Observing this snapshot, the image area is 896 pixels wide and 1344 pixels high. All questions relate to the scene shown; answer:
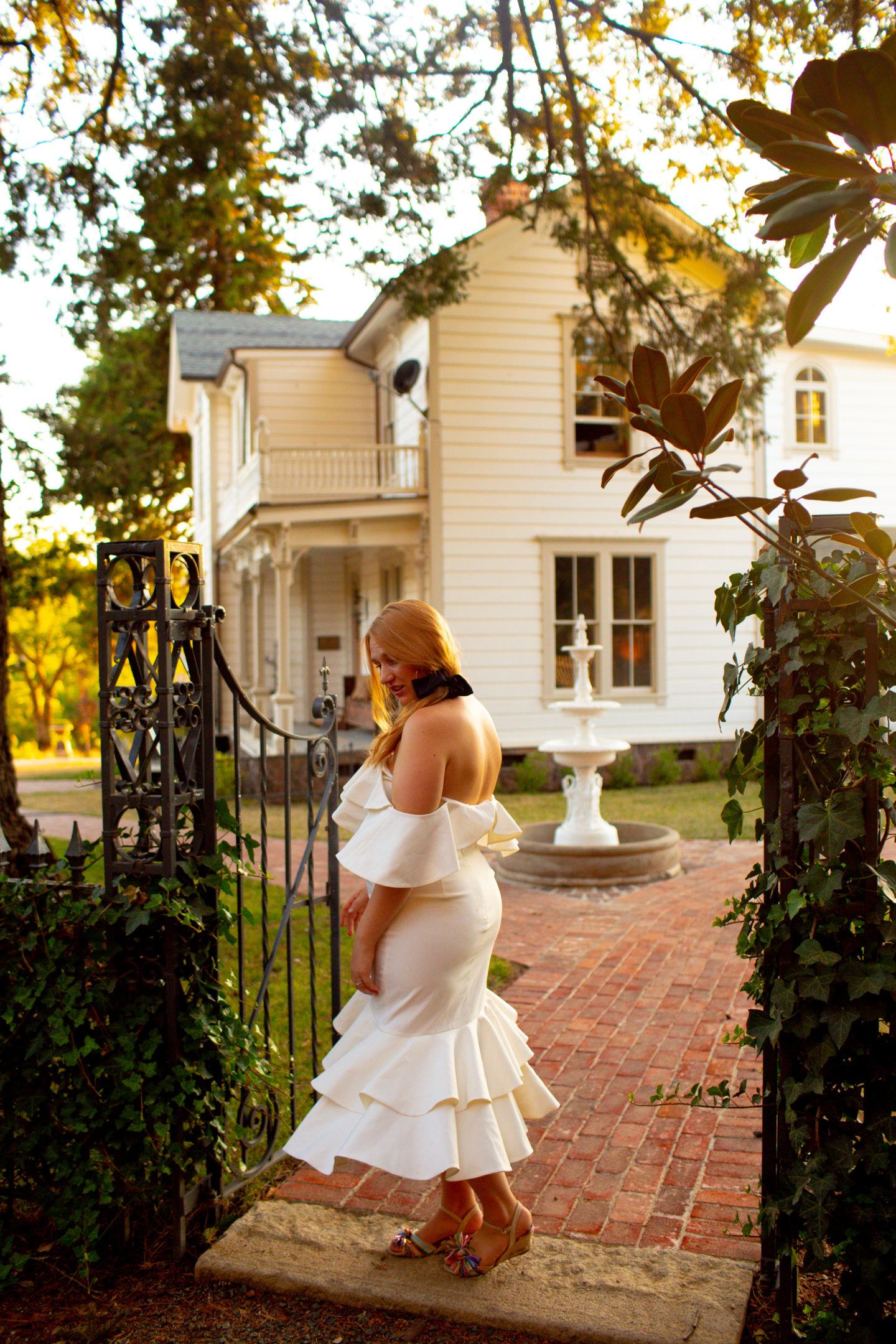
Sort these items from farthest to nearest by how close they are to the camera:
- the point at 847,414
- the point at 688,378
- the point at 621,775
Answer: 1. the point at 847,414
2. the point at 621,775
3. the point at 688,378

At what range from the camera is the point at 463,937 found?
3059 millimetres

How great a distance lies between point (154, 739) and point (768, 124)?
2.38m

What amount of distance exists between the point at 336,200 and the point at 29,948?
30.5ft

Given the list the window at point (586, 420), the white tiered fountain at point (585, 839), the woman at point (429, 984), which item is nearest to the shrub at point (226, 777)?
the white tiered fountain at point (585, 839)

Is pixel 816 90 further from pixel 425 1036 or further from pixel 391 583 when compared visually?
pixel 391 583

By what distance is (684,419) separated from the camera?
2242 millimetres

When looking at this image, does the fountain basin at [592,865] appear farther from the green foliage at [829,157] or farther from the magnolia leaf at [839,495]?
the green foliage at [829,157]

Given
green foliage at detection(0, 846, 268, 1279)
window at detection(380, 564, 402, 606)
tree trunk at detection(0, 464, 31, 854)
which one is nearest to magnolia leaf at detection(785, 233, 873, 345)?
green foliage at detection(0, 846, 268, 1279)

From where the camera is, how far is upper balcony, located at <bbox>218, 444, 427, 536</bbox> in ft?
51.5

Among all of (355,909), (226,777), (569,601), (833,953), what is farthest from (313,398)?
(833,953)

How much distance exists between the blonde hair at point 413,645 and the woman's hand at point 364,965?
0.52m

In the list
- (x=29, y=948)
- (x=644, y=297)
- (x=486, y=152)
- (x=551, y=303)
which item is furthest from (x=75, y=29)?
(x=29, y=948)

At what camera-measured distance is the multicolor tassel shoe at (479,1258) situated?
309 cm

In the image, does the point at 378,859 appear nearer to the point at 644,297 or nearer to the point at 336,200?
the point at 336,200
